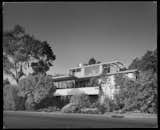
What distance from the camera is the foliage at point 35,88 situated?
858 cm

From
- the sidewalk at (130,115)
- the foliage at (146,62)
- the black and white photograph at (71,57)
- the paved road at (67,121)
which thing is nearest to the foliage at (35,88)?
the black and white photograph at (71,57)

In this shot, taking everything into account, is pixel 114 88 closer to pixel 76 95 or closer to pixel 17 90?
pixel 76 95

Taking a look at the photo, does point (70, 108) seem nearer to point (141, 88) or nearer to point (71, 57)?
point (71, 57)

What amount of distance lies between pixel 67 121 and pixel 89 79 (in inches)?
58.6

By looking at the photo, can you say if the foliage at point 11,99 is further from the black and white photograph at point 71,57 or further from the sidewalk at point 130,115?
the sidewalk at point 130,115

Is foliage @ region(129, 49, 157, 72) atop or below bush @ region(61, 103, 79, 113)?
atop

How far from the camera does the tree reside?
8086mm

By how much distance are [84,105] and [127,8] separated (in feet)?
9.91

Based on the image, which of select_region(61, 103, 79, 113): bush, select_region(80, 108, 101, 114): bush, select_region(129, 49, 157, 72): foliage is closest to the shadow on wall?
select_region(61, 103, 79, 113): bush

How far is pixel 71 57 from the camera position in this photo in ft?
27.8

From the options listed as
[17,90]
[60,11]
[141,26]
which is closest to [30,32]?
[60,11]

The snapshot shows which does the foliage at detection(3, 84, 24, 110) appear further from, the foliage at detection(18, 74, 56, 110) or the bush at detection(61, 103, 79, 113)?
the bush at detection(61, 103, 79, 113)

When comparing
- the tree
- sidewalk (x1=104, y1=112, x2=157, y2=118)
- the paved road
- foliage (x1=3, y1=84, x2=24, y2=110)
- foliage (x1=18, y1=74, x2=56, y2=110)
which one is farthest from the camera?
sidewalk (x1=104, y1=112, x2=157, y2=118)

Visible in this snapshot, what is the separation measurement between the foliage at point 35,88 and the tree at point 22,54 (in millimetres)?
194
